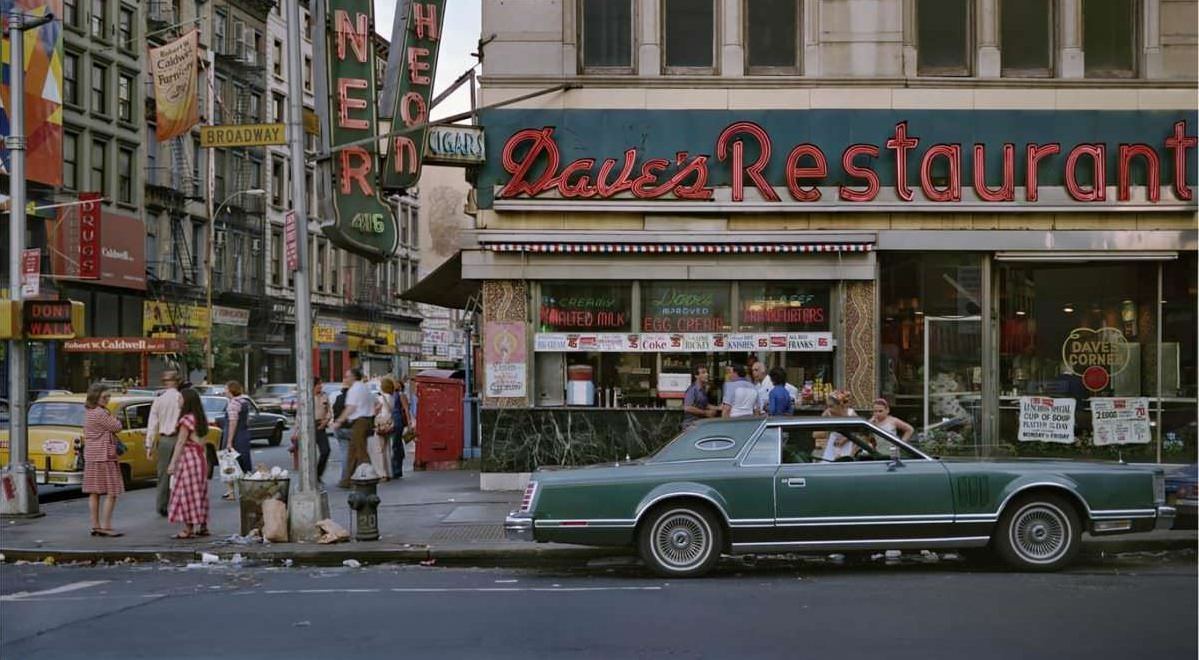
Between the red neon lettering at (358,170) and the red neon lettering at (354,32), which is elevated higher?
the red neon lettering at (354,32)

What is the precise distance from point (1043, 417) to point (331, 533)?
10151mm

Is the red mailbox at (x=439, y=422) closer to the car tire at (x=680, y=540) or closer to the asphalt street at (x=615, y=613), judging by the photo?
the asphalt street at (x=615, y=613)

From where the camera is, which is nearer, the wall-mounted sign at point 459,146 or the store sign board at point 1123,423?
the wall-mounted sign at point 459,146

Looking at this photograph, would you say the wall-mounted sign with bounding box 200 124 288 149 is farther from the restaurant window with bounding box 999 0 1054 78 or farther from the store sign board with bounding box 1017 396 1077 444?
the store sign board with bounding box 1017 396 1077 444

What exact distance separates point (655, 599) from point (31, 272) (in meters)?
10.7

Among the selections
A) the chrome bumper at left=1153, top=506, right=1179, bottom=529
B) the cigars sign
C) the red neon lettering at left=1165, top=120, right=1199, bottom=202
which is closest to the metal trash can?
the cigars sign

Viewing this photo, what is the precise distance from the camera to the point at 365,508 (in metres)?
13.9

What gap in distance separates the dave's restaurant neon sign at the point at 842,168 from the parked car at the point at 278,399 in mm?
26273

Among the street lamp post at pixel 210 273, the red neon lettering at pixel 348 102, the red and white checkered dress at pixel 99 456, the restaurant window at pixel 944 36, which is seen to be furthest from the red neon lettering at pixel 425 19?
the street lamp post at pixel 210 273

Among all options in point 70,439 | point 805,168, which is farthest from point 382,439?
point 805,168

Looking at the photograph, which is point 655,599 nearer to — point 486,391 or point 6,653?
point 6,653

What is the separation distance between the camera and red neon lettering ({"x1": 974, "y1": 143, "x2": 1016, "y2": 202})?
17969 mm

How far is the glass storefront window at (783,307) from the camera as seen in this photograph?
18047mm

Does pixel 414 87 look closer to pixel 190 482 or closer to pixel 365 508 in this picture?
pixel 190 482
